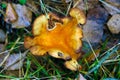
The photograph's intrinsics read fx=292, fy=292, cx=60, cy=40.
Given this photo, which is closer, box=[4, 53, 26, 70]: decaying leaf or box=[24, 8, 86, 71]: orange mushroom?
box=[24, 8, 86, 71]: orange mushroom

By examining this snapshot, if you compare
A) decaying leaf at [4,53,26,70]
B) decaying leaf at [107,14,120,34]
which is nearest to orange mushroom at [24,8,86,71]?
decaying leaf at [4,53,26,70]

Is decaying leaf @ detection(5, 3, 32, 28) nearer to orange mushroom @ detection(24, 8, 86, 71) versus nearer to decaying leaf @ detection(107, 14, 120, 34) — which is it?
orange mushroom @ detection(24, 8, 86, 71)

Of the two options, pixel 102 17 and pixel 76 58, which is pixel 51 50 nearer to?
pixel 76 58

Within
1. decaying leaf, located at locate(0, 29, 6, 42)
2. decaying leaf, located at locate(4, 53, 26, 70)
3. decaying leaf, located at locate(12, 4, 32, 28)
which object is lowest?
decaying leaf, located at locate(4, 53, 26, 70)

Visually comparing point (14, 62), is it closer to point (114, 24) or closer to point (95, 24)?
point (95, 24)

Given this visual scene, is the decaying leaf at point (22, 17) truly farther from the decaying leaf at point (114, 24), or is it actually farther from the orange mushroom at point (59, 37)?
the decaying leaf at point (114, 24)

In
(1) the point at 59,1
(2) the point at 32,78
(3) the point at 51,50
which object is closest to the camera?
(3) the point at 51,50

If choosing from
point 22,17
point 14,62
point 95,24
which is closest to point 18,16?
point 22,17

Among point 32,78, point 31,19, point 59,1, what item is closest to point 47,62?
point 32,78

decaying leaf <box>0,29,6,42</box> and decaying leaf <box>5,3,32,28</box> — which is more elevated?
decaying leaf <box>5,3,32,28</box>
